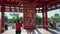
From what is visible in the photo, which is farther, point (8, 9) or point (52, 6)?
point (8, 9)

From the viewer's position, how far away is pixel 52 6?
650 inches

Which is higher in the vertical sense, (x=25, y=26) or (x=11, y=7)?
(x=11, y=7)

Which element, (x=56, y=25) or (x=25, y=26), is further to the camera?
(x=56, y=25)

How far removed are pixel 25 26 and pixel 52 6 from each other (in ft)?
13.3

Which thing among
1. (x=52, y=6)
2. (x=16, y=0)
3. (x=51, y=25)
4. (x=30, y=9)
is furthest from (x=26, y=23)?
(x=51, y=25)

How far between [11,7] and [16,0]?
12.6 ft

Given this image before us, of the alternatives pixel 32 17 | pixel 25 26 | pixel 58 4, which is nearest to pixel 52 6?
pixel 58 4

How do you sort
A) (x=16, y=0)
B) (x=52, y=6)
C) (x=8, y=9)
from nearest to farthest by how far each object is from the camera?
(x=16, y=0) → (x=52, y=6) → (x=8, y=9)

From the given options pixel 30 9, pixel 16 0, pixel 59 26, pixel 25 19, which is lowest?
pixel 59 26

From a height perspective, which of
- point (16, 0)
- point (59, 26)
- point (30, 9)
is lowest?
point (59, 26)

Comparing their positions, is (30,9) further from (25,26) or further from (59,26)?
(59,26)

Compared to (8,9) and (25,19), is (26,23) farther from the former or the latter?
(8,9)

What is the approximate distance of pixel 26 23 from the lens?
1523 centimetres

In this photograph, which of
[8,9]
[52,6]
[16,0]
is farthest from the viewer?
[8,9]
